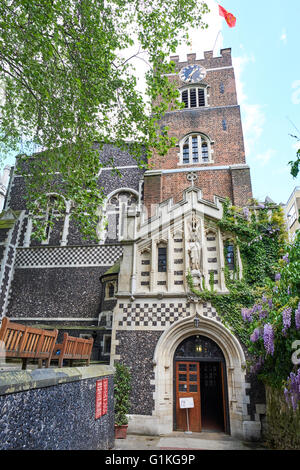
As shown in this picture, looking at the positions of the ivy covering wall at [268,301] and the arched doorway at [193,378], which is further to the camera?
the arched doorway at [193,378]

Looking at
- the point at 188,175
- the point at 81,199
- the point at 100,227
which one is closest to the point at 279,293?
the point at 81,199

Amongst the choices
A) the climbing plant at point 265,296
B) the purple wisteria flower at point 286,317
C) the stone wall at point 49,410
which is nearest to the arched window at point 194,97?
the climbing plant at point 265,296

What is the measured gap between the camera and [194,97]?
18.9 meters

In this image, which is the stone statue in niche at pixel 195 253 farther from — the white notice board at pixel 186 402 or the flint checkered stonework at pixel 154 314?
the white notice board at pixel 186 402

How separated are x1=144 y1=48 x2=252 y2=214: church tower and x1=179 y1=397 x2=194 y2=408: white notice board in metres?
8.53

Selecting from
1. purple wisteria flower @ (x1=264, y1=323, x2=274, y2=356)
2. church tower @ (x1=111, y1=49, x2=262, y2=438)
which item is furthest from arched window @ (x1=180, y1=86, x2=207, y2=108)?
purple wisteria flower @ (x1=264, y1=323, x2=274, y2=356)

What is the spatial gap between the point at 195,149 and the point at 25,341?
14686 mm

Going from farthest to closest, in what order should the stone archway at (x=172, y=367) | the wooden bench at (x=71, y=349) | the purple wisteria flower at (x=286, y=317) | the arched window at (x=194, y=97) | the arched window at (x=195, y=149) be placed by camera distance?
the arched window at (x=194, y=97)
the arched window at (x=195, y=149)
the stone archway at (x=172, y=367)
the purple wisteria flower at (x=286, y=317)
the wooden bench at (x=71, y=349)

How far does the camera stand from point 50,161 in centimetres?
1060

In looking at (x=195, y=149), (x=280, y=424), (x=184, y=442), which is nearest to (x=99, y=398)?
(x=184, y=442)

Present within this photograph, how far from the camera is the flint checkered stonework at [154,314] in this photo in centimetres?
998

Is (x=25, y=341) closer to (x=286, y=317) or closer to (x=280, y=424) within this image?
(x=286, y=317)

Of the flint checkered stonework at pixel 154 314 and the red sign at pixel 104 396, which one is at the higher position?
the flint checkered stonework at pixel 154 314

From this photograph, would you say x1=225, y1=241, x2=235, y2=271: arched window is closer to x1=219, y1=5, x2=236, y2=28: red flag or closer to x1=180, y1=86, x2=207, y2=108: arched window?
x1=219, y1=5, x2=236, y2=28: red flag
